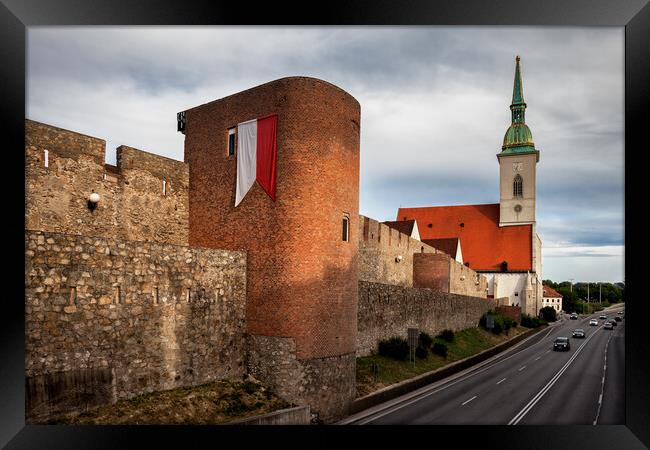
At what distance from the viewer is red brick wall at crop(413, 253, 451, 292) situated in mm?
35125

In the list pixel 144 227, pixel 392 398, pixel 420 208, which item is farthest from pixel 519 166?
pixel 144 227

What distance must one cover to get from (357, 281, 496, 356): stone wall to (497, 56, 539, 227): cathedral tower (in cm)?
3699

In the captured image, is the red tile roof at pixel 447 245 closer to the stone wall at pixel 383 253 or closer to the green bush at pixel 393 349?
the stone wall at pixel 383 253

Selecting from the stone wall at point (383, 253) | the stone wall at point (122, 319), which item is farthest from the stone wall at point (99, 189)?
the stone wall at point (383, 253)

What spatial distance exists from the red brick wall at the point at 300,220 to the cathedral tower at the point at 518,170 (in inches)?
2269

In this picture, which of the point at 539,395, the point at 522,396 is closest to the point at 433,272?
the point at 539,395

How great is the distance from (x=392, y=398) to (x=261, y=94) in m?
11.1

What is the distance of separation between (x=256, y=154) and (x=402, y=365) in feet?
38.0

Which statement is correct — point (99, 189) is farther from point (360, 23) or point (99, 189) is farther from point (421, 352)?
point (421, 352)

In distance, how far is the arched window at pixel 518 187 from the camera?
66.6 meters

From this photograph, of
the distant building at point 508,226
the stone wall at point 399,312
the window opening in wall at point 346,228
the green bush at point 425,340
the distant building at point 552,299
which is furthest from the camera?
the distant building at point 552,299

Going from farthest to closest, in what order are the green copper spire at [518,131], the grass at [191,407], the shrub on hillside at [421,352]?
1. the green copper spire at [518,131]
2. the shrub on hillside at [421,352]
3. the grass at [191,407]

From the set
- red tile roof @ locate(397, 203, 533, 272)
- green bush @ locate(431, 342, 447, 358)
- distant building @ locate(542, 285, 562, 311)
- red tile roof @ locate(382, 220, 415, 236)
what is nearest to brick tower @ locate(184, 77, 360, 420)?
green bush @ locate(431, 342, 447, 358)
